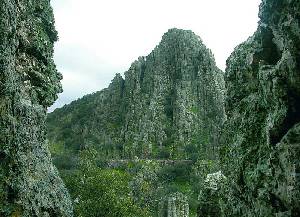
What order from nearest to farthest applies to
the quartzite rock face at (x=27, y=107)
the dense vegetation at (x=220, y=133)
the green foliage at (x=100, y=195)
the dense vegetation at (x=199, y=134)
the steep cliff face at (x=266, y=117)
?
1. the steep cliff face at (x=266, y=117)
2. the dense vegetation at (x=220, y=133)
3. the dense vegetation at (x=199, y=134)
4. the quartzite rock face at (x=27, y=107)
5. the green foliage at (x=100, y=195)

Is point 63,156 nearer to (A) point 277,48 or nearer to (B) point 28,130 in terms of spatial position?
(B) point 28,130

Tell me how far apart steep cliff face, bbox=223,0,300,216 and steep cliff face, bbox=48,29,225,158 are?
425 ft

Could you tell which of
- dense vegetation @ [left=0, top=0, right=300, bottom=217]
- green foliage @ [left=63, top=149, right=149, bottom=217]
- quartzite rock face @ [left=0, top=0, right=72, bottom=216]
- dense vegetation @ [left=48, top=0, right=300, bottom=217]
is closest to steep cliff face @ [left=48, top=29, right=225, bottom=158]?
dense vegetation @ [left=48, top=0, right=300, bottom=217]

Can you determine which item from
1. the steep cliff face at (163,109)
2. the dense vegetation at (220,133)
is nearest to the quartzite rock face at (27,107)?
the dense vegetation at (220,133)

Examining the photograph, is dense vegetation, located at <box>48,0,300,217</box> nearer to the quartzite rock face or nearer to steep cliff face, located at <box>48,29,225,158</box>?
steep cliff face, located at <box>48,29,225,158</box>

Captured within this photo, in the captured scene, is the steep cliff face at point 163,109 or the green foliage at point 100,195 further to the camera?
the steep cliff face at point 163,109

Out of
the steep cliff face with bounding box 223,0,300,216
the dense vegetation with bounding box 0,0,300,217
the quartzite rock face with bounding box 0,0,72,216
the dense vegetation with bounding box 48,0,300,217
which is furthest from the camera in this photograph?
the quartzite rock face with bounding box 0,0,72,216

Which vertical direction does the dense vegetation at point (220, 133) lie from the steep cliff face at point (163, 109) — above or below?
below

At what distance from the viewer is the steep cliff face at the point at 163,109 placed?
16425 cm

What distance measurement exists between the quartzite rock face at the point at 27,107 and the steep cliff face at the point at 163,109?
11927cm

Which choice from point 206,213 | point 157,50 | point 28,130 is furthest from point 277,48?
point 157,50

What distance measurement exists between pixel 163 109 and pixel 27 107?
145m

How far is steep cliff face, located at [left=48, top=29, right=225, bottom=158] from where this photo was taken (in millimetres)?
164250

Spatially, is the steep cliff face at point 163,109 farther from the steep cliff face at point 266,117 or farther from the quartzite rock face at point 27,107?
the steep cliff face at point 266,117
